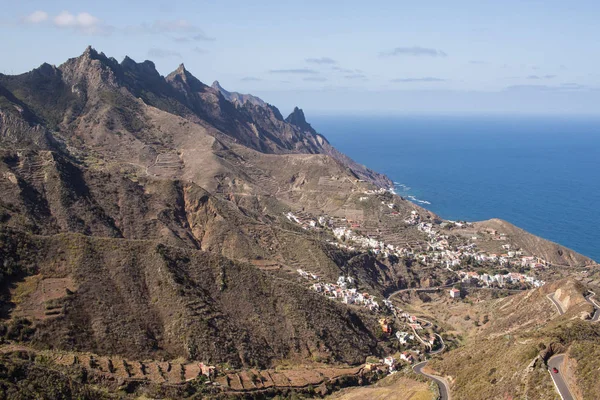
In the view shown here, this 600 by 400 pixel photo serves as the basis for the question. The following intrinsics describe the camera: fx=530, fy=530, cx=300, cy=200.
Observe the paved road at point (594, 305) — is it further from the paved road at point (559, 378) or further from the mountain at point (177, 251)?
the mountain at point (177, 251)

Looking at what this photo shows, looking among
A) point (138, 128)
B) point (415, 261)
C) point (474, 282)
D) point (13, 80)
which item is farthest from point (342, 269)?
point (13, 80)

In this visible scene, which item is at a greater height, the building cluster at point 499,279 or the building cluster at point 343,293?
the building cluster at point 343,293

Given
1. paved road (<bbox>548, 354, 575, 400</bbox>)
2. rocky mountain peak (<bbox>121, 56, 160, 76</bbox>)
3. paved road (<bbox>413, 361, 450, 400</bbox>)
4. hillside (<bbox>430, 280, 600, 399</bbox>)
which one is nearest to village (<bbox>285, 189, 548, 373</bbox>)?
paved road (<bbox>413, 361, 450, 400</bbox>)

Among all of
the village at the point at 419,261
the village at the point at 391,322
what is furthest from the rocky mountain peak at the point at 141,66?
the village at the point at 391,322

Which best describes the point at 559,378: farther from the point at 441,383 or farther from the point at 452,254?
the point at 452,254

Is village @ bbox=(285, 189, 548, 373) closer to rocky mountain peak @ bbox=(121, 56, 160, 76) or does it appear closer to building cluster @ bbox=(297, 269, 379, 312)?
building cluster @ bbox=(297, 269, 379, 312)

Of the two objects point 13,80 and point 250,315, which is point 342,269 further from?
point 13,80

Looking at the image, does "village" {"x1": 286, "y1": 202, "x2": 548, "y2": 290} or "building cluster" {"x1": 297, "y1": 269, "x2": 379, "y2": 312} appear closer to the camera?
"building cluster" {"x1": 297, "y1": 269, "x2": 379, "y2": 312}
